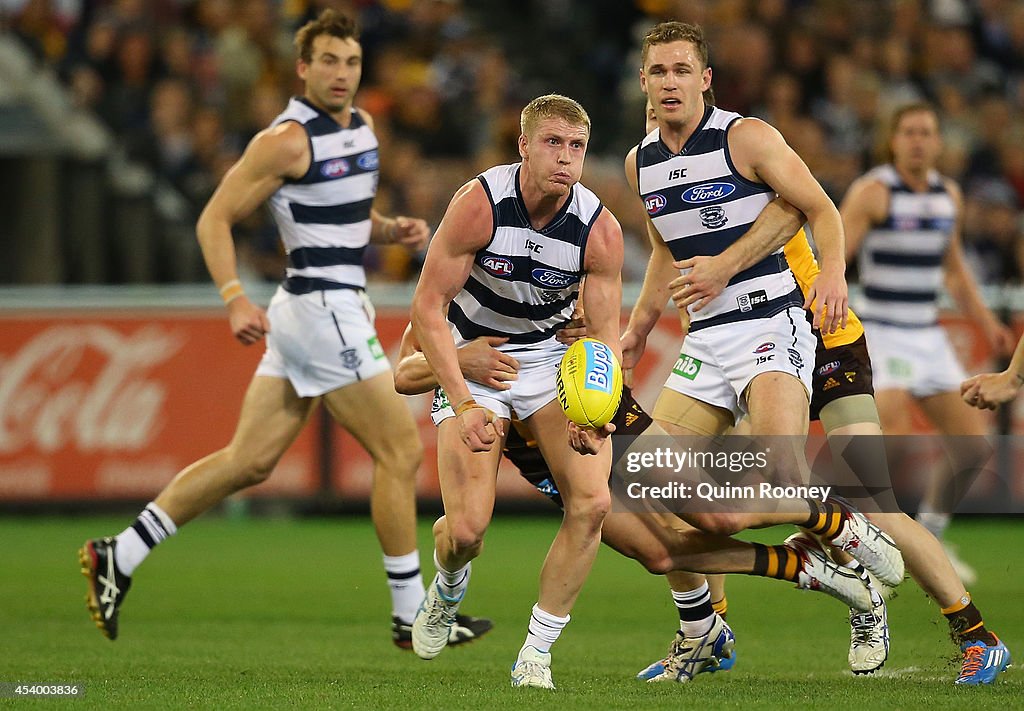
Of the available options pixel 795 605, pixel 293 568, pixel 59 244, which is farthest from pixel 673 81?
pixel 59 244

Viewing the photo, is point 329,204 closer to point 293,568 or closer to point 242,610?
point 242,610

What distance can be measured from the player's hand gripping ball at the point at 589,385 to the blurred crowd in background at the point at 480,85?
24.7ft

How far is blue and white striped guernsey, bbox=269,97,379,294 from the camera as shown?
7.45m

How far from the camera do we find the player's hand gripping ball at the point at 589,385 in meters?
5.55

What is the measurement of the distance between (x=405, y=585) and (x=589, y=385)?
2.00 metres

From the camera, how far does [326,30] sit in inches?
296

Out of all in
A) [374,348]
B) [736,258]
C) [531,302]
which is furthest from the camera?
[374,348]

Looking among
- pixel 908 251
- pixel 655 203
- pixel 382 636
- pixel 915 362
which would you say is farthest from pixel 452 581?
pixel 908 251

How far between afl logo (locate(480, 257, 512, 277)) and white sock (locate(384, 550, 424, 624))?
1.81m

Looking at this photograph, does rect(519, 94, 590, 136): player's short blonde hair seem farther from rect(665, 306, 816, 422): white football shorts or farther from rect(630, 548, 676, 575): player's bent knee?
rect(630, 548, 676, 575): player's bent knee

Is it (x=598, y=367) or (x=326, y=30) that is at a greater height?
(x=326, y=30)

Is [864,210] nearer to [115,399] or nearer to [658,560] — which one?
[658,560]

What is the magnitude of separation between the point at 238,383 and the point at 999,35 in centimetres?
804

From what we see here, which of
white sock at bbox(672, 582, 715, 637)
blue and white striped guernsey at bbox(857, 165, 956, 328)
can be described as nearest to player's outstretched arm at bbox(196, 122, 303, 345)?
white sock at bbox(672, 582, 715, 637)
